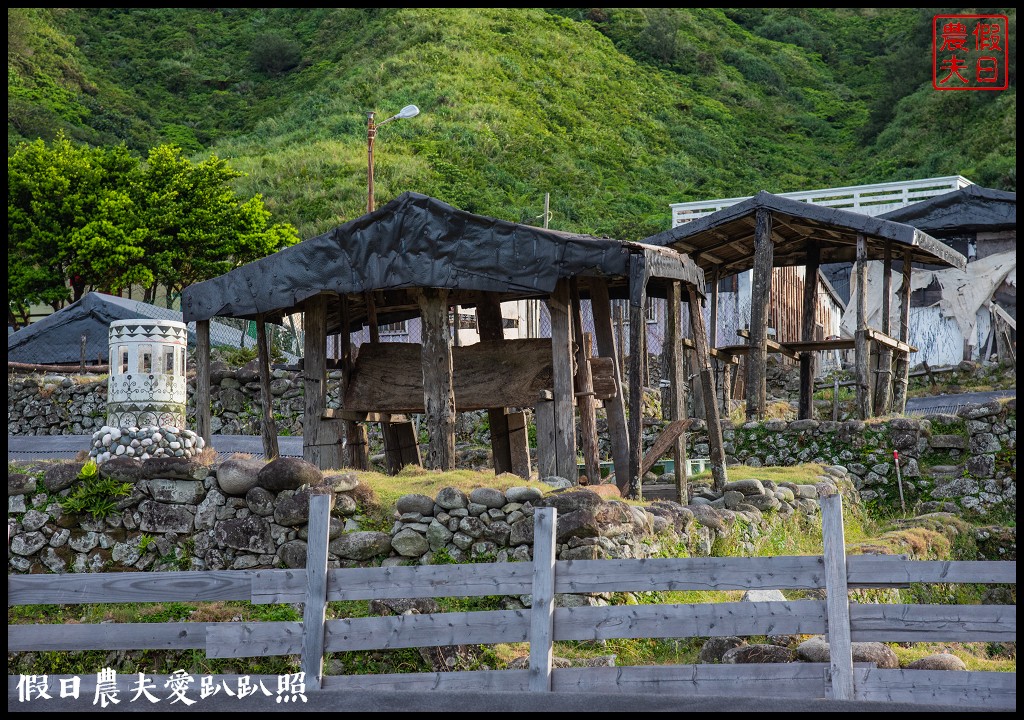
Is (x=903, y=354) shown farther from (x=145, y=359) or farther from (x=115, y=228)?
(x=115, y=228)

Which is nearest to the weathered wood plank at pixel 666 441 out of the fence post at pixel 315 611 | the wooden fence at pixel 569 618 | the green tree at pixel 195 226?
the wooden fence at pixel 569 618

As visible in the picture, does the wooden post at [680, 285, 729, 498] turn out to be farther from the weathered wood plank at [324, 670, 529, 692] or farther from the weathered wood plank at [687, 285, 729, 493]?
the weathered wood plank at [324, 670, 529, 692]

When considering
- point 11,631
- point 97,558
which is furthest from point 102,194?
point 11,631

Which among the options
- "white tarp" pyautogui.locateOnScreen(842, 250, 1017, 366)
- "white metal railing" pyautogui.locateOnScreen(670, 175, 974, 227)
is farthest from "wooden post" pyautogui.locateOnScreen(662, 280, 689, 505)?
"white metal railing" pyautogui.locateOnScreen(670, 175, 974, 227)

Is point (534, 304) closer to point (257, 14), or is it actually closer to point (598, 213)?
point (598, 213)

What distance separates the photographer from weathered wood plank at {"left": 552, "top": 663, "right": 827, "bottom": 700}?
7.67 metres

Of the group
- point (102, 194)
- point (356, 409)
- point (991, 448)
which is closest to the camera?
point (356, 409)

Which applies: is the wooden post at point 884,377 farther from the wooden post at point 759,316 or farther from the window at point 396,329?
the window at point 396,329

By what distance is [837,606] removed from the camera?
7.77 metres

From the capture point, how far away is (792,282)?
30.7 m

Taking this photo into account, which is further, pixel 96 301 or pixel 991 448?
pixel 96 301

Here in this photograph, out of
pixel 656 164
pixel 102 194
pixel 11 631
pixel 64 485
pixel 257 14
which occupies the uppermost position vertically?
pixel 257 14

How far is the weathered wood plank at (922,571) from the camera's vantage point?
7.68 metres

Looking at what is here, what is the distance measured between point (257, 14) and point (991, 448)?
259 feet
